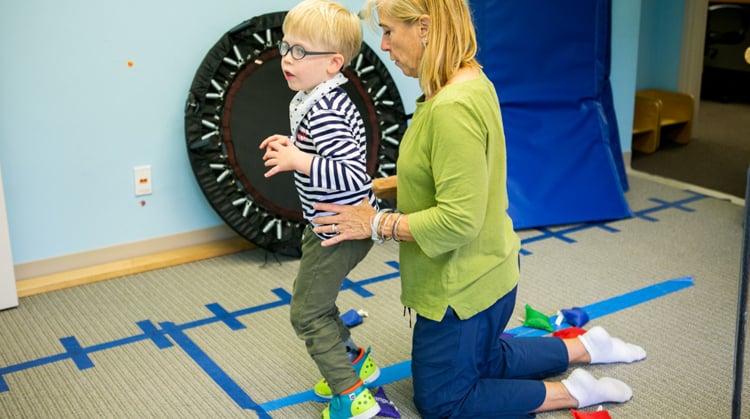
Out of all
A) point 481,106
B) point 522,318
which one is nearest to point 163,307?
point 522,318

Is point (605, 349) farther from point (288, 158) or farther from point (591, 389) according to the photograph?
point (288, 158)

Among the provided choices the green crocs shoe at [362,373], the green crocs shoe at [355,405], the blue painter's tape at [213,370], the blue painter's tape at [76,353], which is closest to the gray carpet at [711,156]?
the green crocs shoe at [362,373]

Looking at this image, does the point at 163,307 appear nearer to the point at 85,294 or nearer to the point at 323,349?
the point at 85,294

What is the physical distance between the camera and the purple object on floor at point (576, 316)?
2.68m

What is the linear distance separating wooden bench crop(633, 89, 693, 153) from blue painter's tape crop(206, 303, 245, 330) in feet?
9.17

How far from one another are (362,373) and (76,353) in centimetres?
91

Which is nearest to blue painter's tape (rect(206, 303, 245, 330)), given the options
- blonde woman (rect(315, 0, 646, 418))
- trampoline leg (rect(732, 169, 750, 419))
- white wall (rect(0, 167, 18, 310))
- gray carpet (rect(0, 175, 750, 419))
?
gray carpet (rect(0, 175, 750, 419))

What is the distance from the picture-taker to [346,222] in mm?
1977

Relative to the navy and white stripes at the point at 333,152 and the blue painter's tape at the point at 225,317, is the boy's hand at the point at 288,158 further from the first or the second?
the blue painter's tape at the point at 225,317

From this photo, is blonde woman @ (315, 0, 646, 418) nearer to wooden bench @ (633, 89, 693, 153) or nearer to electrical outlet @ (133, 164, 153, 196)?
electrical outlet @ (133, 164, 153, 196)

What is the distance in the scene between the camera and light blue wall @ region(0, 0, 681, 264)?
2918 mm

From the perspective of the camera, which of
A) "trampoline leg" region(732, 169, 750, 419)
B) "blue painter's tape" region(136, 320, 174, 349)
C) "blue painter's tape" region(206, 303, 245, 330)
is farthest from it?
"blue painter's tape" region(206, 303, 245, 330)

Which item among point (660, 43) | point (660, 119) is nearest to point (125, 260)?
point (660, 119)

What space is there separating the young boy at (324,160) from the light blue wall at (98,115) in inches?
49.4
